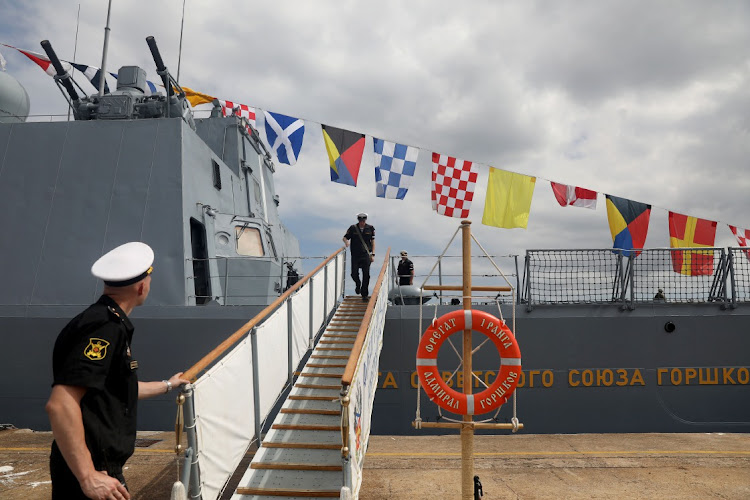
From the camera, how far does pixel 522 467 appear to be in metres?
5.87

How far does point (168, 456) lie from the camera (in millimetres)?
6207

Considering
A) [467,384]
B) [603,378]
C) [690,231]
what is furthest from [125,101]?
[690,231]

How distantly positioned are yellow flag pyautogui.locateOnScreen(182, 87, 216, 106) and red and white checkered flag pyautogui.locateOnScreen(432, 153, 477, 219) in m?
6.38

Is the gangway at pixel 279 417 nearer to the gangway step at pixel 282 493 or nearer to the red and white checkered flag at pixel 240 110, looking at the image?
the gangway step at pixel 282 493

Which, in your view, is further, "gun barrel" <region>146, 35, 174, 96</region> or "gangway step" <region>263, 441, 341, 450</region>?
"gun barrel" <region>146, 35, 174, 96</region>

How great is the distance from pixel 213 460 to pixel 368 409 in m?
1.77

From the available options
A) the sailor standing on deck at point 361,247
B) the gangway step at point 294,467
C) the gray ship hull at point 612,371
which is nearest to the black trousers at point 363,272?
the sailor standing on deck at point 361,247

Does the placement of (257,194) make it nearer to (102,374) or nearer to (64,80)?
(64,80)

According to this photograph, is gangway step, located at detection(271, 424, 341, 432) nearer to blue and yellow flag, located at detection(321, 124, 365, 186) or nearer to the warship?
the warship

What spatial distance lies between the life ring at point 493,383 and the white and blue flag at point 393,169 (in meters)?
6.06

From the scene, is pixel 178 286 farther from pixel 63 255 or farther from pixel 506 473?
pixel 506 473

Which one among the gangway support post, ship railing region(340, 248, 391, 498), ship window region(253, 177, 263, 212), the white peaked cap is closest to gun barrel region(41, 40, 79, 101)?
ship window region(253, 177, 263, 212)

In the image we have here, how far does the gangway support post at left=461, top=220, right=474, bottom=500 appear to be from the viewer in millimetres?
3979

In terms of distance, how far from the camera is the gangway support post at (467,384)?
13.1 feet
